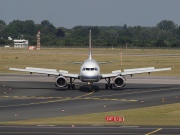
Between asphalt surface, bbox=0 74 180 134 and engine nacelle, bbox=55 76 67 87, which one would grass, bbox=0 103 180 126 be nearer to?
asphalt surface, bbox=0 74 180 134

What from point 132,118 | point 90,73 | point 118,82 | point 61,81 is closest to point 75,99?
point 90,73

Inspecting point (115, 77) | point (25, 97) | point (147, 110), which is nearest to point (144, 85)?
point (115, 77)

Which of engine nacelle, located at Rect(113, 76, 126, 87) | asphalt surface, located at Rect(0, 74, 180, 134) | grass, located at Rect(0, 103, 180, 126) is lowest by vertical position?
grass, located at Rect(0, 103, 180, 126)

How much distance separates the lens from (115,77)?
72.4m

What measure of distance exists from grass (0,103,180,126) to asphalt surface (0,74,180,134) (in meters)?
1.90

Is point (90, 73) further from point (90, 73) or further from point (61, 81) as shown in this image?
point (61, 81)

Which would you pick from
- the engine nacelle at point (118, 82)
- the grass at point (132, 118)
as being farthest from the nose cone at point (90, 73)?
the grass at point (132, 118)

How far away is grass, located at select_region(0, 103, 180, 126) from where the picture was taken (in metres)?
45.0

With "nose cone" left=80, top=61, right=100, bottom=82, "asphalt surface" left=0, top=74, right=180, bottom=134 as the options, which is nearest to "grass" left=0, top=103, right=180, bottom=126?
"asphalt surface" left=0, top=74, right=180, bottom=134

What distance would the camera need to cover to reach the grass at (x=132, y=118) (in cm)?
4500

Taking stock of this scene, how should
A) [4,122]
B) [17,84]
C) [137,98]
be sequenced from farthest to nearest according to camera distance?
[17,84]
[137,98]
[4,122]

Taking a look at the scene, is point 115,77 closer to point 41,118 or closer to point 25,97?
point 25,97

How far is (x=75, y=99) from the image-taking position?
61688 millimetres

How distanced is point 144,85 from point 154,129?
117ft
